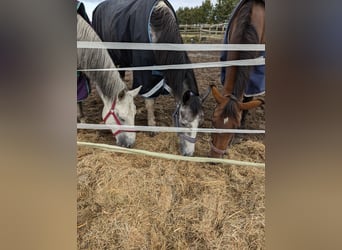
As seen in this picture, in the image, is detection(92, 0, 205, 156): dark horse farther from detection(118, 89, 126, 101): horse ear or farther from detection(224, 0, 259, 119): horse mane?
detection(224, 0, 259, 119): horse mane

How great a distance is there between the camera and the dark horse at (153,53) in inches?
71.4

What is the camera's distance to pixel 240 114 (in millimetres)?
1822

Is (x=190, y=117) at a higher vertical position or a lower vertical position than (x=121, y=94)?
lower

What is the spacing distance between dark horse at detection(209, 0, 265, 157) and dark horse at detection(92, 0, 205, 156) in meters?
0.13

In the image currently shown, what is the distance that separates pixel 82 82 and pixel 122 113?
30cm

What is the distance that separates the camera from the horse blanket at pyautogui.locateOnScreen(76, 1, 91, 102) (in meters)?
1.77

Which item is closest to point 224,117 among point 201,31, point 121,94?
point 201,31

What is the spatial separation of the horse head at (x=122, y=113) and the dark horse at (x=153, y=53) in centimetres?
8

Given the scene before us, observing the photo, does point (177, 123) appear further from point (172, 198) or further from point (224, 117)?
point (172, 198)

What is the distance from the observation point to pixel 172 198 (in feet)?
5.92
